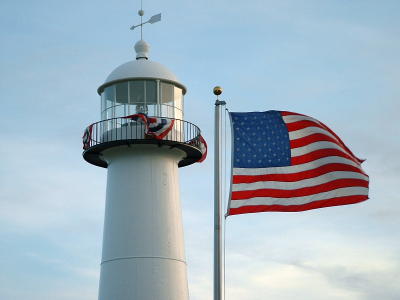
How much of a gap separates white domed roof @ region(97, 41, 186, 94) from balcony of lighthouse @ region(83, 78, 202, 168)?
15 centimetres

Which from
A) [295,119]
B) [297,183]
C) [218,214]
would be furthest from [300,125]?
[218,214]

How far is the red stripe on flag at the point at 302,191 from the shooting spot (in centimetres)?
2012

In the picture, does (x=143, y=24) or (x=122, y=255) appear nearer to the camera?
(x=122, y=255)

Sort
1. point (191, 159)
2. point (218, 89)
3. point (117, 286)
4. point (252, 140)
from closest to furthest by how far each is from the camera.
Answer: point (218, 89) < point (252, 140) < point (117, 286) < point (191, 159)

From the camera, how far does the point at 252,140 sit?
2062 centimetres

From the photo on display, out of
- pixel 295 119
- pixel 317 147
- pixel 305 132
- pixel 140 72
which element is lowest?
pixel 317 147

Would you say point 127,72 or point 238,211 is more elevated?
point 127,72

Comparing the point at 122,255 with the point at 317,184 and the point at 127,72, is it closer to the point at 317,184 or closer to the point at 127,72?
the point at 127,72

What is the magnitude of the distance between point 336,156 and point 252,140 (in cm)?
233

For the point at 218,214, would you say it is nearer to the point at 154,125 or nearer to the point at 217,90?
the point at 217,90

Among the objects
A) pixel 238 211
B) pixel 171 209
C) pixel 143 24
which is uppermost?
pixel 143 24

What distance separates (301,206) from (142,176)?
10.1m

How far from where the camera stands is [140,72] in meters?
30.0

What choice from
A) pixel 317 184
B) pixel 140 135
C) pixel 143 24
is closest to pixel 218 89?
pixel 317 184
